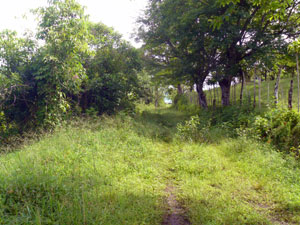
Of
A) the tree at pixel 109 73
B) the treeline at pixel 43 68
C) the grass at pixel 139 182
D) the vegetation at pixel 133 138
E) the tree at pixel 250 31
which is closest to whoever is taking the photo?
the grass at pixel 139 182

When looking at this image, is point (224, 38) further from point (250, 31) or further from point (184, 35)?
point (184, 35)

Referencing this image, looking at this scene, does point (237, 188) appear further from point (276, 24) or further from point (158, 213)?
point (276, 24)

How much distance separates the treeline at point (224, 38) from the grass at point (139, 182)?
5.27 m

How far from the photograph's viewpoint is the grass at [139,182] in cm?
307

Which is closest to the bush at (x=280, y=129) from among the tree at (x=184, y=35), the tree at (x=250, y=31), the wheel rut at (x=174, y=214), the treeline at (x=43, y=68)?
the wheel rut at (x=174, y=214)

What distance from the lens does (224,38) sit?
9891mm

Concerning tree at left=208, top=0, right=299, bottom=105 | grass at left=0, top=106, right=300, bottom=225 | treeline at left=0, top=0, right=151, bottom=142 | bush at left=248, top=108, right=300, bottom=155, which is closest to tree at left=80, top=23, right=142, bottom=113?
treeline at left=0, top=0, right=151, bottom=142

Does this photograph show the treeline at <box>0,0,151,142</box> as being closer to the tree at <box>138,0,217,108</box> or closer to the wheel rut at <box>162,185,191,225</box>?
the wheel rut at <box>162,185,191,225</box>

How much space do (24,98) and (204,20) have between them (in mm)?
9300

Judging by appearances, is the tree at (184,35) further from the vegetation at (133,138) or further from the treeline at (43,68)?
the treeline at (43,68)

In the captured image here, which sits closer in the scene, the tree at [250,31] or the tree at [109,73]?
the tree at [250,31]

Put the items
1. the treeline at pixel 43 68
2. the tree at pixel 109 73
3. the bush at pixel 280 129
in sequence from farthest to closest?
the tree at pixel 109 73, the treeline at pixel 43 68, the bush at pixel 280 129

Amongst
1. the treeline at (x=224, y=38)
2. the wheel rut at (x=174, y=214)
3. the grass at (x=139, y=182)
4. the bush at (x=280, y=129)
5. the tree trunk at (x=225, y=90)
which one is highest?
the treeline at (x=224, y=38)

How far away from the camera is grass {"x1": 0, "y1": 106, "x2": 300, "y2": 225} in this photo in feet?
10.1
